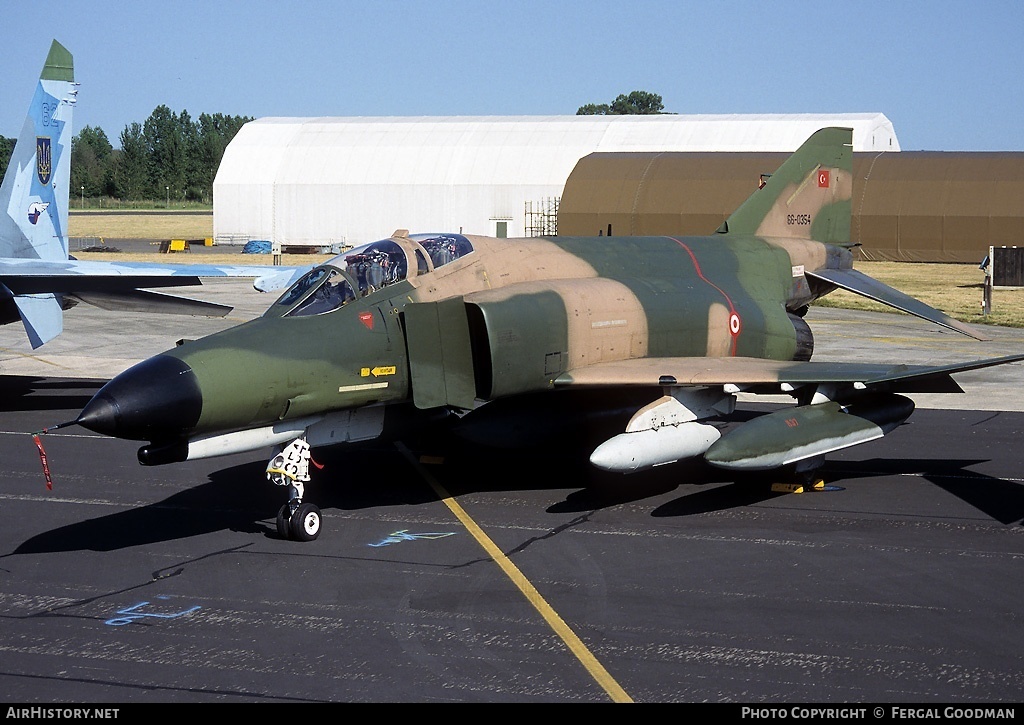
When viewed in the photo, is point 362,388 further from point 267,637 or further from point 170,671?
point 170,671

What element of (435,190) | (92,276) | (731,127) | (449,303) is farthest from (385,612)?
(731,127)

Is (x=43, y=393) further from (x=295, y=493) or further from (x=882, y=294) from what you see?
(x=882, y=294)

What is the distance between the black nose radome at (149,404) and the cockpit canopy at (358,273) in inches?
65.3

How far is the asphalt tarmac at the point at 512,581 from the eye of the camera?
7.55 meters

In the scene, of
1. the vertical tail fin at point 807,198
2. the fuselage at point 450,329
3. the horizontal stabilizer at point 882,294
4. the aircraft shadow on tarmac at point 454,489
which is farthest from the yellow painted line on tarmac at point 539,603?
the vertical tail fin at point 807,198

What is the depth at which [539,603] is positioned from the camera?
9125 millimetres

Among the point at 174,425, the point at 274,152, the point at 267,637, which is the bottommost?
the point at 267,637

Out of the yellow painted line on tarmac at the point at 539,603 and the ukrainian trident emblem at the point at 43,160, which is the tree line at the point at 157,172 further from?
the yellow painted line on tarmac at the point at 539,603

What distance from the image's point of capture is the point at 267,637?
27.5 feet

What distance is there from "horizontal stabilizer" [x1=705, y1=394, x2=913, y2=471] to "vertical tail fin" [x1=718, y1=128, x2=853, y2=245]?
4.71m

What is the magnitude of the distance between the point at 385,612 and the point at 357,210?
5097 cm

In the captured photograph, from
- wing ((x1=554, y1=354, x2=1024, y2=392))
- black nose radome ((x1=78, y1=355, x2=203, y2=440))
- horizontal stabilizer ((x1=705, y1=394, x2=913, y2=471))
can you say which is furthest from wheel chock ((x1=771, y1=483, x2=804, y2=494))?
black nose radome ((x1=78, y1=355, x2=203, y2=440))

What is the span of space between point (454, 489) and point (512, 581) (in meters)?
3.53

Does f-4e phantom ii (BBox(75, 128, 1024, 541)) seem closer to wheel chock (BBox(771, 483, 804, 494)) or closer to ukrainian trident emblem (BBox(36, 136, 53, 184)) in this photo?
wheel chock (BBox(771, 483, 804, 494))
